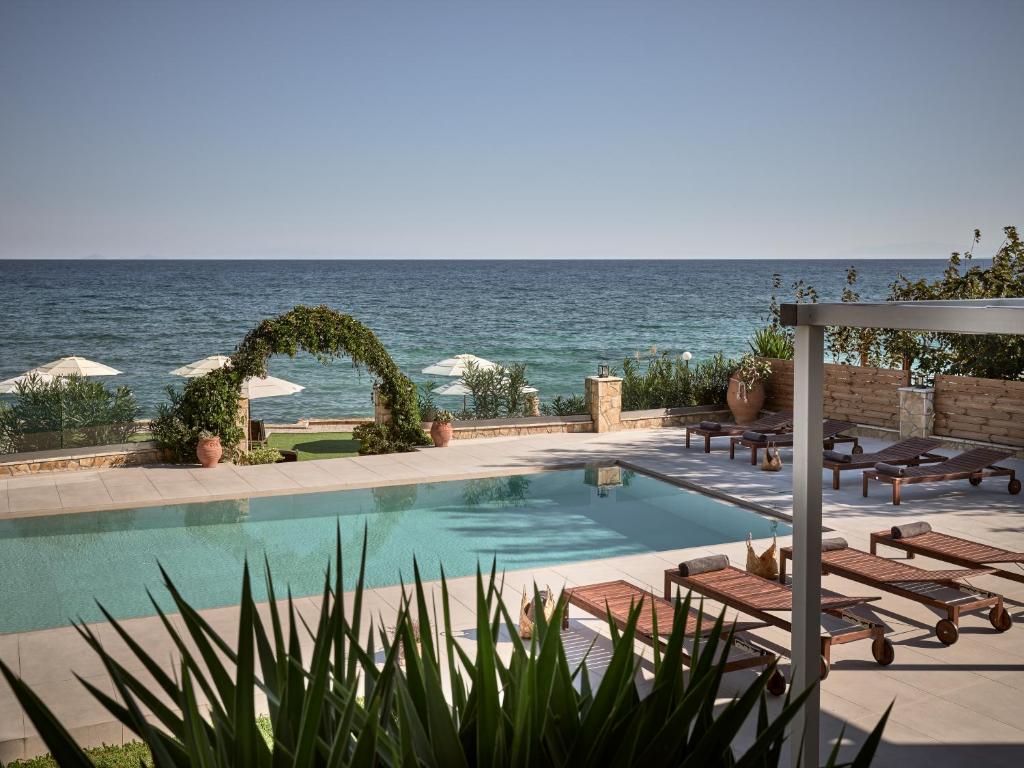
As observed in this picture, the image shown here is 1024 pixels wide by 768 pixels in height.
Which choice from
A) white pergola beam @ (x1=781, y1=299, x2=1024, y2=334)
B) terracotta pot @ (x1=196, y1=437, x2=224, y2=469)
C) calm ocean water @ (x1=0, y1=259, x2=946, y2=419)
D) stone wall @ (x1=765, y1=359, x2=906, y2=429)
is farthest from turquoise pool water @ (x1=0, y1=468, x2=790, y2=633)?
calm ocean water @ (x1=0, y1=259, x2=946, y2=419)

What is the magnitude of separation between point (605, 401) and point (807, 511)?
38.8 ft

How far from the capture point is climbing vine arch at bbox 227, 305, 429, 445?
45.5 ft

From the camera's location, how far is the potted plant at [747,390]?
16.0 meters

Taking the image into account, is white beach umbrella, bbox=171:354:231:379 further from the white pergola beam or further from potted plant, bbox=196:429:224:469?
the white pergola beam

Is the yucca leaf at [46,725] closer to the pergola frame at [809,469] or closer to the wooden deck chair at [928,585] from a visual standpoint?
the pergola frame at [809,469]

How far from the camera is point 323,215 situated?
174ft

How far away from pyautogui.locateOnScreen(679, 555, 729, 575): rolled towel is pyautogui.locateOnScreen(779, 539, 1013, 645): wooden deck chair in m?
0.72

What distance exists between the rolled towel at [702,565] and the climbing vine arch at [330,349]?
7499 millimetres

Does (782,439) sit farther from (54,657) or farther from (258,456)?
(54,657)

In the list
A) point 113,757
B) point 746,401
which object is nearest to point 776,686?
point 113,757

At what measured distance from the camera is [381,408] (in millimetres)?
14836

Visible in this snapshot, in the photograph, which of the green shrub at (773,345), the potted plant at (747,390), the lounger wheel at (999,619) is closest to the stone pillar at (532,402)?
the potted plant at (747,390)

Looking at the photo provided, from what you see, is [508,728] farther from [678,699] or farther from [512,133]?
[512,133]

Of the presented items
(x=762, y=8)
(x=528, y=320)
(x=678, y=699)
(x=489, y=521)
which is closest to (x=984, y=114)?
(x=762, y=8)
